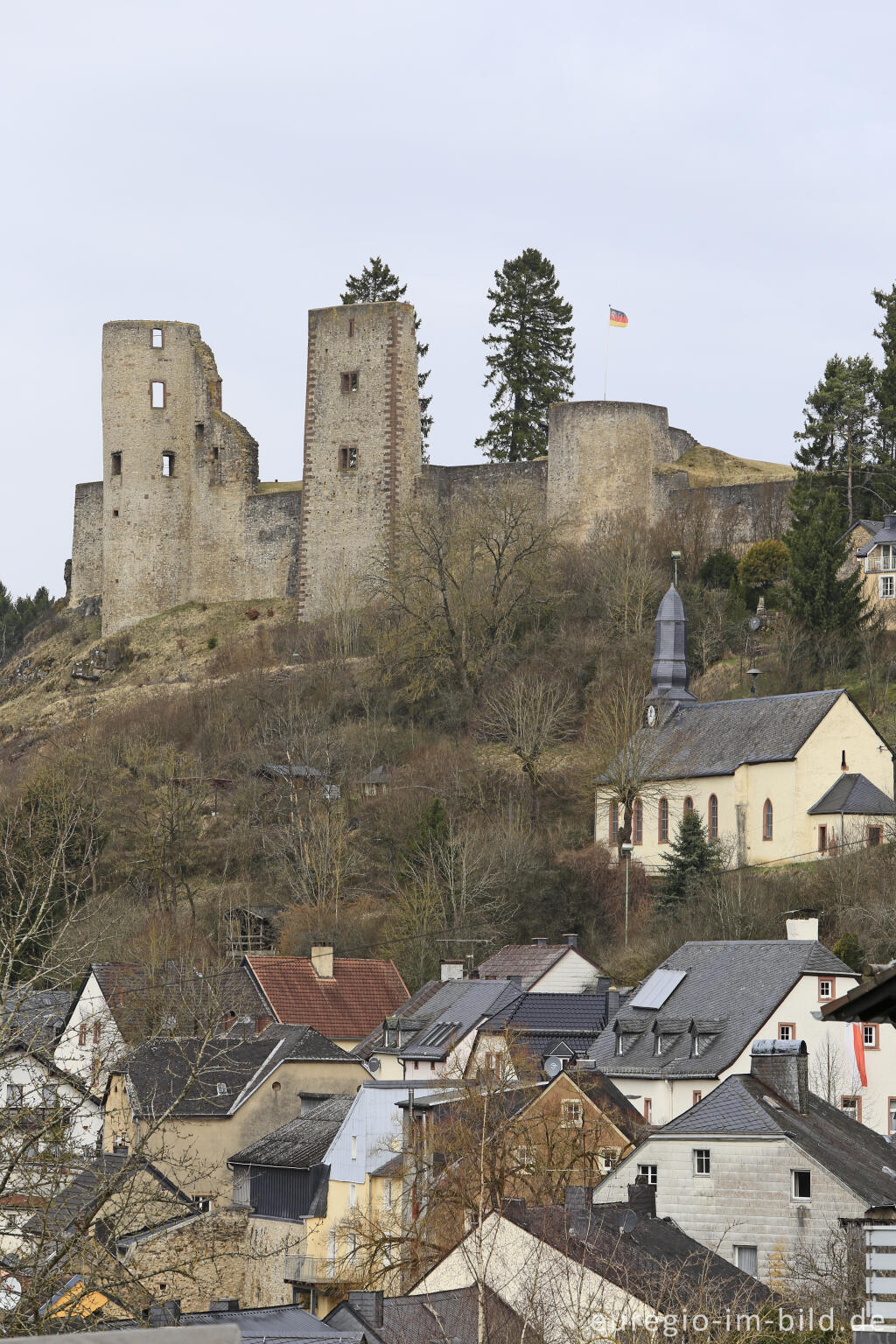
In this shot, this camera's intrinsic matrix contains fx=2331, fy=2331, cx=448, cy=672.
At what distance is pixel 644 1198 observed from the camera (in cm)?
2828

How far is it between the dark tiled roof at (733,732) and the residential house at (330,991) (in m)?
8.70

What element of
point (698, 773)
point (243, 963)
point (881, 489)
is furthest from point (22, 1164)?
point (881, 489)

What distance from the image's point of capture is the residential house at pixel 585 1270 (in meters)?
20.9

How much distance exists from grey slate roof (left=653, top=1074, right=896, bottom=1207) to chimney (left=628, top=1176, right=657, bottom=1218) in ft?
2.94

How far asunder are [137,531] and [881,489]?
21.2 meters

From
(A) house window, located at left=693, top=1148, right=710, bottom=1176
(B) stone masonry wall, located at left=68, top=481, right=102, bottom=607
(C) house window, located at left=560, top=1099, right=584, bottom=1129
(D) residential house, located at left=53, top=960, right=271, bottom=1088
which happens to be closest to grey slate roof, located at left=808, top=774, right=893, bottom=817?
(D) residential house, located at left=53, top=960, right=271, bottom=1088

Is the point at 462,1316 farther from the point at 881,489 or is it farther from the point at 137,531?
the point at 137,531

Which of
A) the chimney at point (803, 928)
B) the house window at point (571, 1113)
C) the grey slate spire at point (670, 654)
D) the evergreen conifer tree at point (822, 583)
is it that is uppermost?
the evergreen conifer tree at point (822, 583)

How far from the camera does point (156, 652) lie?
213ft

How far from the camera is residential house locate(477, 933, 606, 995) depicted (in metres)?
→ 41.5

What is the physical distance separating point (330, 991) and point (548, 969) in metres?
4.88

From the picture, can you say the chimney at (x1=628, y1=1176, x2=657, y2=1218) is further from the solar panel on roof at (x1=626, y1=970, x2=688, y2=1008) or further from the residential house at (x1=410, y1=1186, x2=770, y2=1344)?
the solar panel on roof at (x1=626, y1=970, x2=688, y2=1008)

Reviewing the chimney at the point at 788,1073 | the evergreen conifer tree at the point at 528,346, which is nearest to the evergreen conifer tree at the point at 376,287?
the evergreen conifer tree at the point at 528,346

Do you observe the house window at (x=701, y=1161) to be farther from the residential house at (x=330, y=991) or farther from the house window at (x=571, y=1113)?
the residential house at (x=330, y=991)
